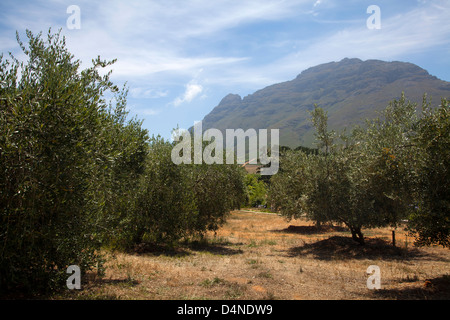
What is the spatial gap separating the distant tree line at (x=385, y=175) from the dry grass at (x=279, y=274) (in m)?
2.01

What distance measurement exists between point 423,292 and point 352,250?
11.2 m

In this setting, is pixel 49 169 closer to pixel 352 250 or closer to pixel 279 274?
pixel 279 274

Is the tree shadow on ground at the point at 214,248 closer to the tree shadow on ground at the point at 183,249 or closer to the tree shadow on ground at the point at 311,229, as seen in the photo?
the tree shadow on ground at the point at 183,249

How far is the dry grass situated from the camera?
11273mm

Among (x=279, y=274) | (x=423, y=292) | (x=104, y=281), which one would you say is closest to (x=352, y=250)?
(x=279, y=274)

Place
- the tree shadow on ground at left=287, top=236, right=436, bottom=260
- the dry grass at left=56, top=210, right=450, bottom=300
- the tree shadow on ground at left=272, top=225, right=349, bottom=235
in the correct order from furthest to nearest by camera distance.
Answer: the tree shadow on ground at left=272, top=225, right=349, bottom=235 < the tree shadow on ground at left=287, top=236, right=436, bottom=260 < the dry grass at left=56, top=210, right=450, bottom=300

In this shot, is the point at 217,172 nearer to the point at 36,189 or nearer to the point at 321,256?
the point at 321,256

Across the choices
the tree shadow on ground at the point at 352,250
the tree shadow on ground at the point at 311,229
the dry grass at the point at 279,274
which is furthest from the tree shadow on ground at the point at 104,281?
the tree shadow on ground at the point at 311,229

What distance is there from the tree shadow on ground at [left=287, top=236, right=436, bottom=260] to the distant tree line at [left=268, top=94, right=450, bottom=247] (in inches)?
43.7

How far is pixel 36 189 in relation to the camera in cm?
822

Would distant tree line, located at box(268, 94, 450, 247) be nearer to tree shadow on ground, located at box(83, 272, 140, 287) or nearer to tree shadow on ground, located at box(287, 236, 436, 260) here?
tree shadow on ground, located at box(287, 236, 436, 260)

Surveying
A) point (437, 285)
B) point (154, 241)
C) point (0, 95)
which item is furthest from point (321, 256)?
point (0, 95)

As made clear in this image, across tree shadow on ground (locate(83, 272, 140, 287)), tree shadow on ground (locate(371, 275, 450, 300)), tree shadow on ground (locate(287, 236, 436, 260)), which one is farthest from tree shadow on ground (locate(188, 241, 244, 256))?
tree shadow on ground (locate(371, 275, 450, 300))
